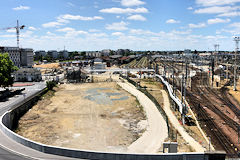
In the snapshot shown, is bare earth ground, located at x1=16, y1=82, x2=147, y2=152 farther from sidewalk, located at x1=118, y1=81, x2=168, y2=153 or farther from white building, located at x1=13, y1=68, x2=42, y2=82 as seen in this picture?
white building, located at x1=13, y1=68, x2=42, y2=82

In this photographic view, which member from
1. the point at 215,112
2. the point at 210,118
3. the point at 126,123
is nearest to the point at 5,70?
the point at 126,123

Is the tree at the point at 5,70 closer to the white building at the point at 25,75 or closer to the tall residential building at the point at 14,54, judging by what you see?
the white building at the point at 25,75

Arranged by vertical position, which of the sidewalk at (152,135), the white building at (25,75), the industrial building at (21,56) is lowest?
the sidewalk at (152,135)

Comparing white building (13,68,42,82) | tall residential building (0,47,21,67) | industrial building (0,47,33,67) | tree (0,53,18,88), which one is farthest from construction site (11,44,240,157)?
industrial building (0,47,33,67)

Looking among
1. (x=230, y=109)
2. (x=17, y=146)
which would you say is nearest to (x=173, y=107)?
(x=230, y=109)

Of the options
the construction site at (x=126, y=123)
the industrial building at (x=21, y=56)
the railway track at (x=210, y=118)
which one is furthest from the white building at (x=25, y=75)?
the industrial building at (x=21, y=56)

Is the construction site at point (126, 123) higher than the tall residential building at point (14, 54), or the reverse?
the tall residential building at point (14, 54)

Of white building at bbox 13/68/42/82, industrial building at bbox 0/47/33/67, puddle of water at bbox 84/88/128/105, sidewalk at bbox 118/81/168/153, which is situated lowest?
sidewalk at bbox 118/81/168/153

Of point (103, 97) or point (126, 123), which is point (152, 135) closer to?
point (126, 123)

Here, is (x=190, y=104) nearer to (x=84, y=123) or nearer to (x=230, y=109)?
(x=230, y=109)

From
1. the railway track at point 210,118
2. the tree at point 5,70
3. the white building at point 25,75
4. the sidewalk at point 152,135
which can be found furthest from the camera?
the white building at point 25,75

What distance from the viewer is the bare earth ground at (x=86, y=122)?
21641 mm

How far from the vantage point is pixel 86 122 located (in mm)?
27766

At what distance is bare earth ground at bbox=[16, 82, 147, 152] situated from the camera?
71.0 feet
